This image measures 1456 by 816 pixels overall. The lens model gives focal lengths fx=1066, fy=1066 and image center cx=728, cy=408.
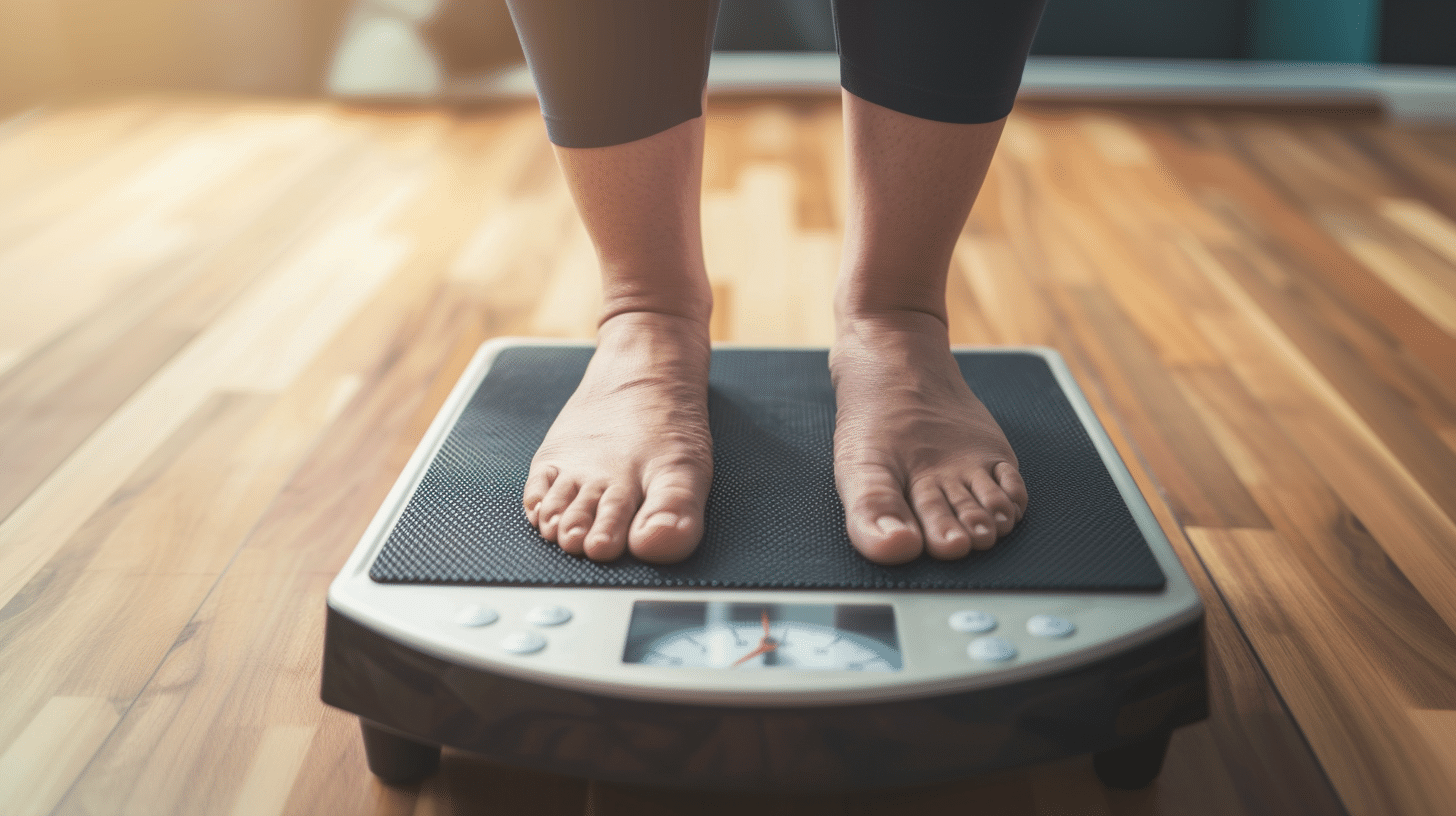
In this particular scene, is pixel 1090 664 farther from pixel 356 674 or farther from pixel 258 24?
pixel 258 24

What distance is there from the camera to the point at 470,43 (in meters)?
2.31

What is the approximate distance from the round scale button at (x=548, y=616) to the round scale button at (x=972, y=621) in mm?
217

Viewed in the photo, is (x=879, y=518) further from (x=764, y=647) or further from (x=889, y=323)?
(x=889, y=323)

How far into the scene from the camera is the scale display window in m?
0.58

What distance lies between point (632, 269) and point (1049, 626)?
445mm

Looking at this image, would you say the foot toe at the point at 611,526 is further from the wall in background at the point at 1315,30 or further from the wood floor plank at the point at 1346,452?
the wall in background at the point at 1315,30

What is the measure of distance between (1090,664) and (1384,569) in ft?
1.39

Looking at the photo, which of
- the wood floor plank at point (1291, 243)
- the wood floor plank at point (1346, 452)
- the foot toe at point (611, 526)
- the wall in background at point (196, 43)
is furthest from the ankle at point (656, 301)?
the wall in background at point (196, 43)

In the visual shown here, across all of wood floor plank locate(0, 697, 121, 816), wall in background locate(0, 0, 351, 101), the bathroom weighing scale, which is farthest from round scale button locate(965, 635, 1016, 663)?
wall in background locate(0, 0, 351, 101)

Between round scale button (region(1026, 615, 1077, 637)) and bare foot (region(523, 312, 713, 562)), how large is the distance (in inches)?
8.0

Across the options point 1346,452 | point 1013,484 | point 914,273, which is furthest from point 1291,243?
point 1013,484

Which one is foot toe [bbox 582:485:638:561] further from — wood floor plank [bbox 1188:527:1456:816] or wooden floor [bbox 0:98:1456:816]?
wood floor plank [bbox 1188:527:1456:816]

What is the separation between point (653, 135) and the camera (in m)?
0.81

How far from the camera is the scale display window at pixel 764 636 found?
582 mm
